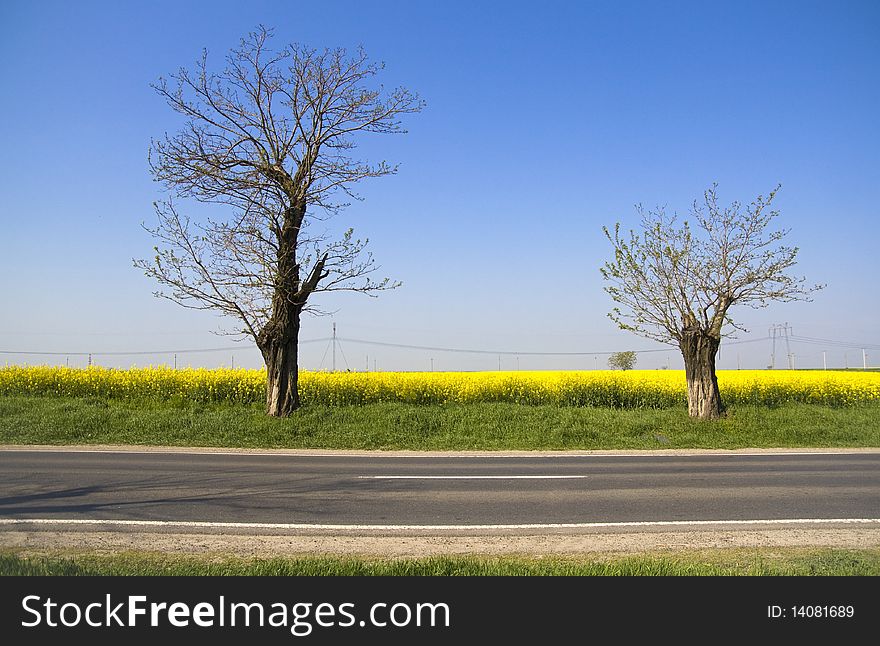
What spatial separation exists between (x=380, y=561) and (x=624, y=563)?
8.63 ft

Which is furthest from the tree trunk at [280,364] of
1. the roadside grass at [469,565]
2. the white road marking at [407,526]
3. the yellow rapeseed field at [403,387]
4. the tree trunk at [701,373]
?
the roadside grass at [469,565]

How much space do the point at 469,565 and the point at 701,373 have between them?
705 inches

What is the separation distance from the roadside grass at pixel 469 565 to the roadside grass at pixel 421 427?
1069cm

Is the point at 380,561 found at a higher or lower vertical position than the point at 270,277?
lower

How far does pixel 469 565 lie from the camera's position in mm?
6746

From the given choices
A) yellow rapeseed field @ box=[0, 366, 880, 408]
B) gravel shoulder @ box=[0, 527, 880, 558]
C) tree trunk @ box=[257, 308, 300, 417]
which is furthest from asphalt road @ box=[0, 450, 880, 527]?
yellow rapeseed field @ box=[0, 366, 880, 408]

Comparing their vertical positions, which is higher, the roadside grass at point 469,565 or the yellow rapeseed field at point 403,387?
the yellow rapeseed field at point 403,387

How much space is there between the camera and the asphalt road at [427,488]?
1002cm

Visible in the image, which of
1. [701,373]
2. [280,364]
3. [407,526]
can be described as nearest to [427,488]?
[407,526]

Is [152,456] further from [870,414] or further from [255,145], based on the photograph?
[870,414]

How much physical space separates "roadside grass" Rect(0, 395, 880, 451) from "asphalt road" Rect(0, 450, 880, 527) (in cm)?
230

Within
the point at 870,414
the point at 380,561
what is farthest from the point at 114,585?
the point at 870,414

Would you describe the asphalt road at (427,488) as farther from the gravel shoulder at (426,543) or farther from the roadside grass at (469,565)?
the roadside grass at (469,565)

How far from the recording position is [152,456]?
634 inches
